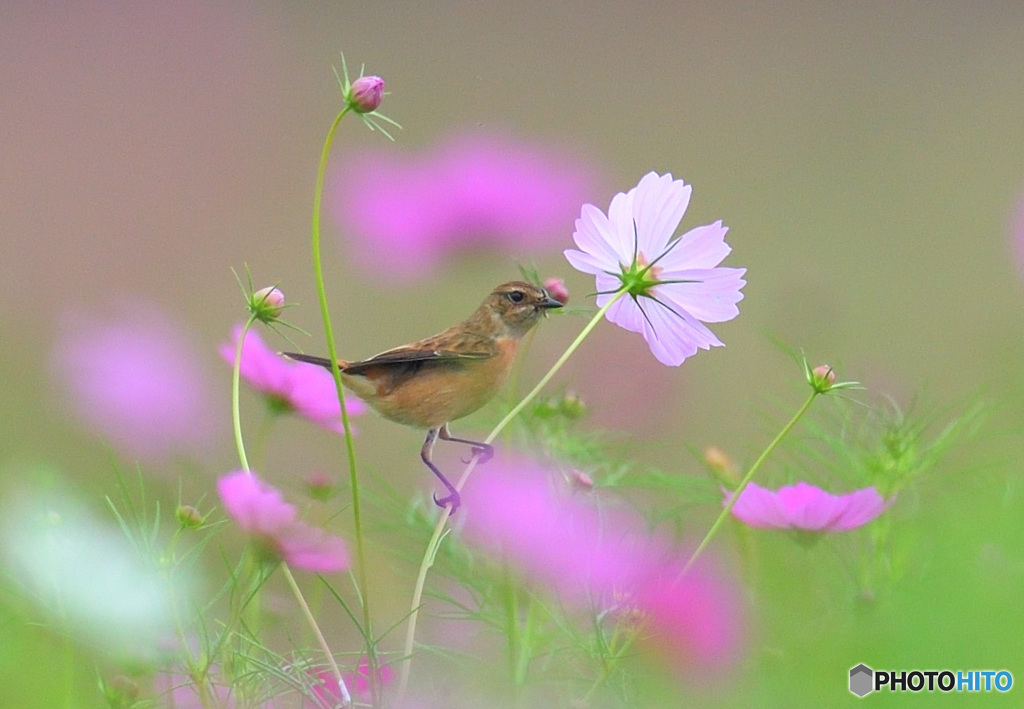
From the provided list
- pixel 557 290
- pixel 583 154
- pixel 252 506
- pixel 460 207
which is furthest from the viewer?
pixel 583 154

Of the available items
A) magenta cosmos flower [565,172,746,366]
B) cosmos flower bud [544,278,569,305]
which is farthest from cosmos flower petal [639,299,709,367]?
cosmos flower bud [544,278,569,305]

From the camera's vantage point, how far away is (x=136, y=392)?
62cm

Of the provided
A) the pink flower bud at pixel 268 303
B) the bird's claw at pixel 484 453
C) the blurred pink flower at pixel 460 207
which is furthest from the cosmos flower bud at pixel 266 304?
the blurred pink flower at pixel 460 207

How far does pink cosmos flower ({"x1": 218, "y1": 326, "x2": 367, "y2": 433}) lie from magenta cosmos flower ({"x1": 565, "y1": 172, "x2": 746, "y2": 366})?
12 centimetres

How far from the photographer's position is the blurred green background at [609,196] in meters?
0.84

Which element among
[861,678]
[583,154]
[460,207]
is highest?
[583,154]

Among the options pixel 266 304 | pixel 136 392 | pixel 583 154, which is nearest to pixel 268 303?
pixel 266 304

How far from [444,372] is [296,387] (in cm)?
6

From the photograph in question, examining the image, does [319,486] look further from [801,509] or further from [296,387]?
[801,509]

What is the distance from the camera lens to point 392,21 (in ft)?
12.5

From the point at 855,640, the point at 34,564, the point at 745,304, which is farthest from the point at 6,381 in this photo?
the point at 745,304

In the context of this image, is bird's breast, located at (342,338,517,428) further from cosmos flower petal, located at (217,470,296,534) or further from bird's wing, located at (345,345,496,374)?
cosmos flower petal, located at (217,470,296,534)

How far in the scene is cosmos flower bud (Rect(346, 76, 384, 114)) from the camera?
0.41 meters

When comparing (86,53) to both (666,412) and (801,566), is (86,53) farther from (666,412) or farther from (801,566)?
(801,566)
